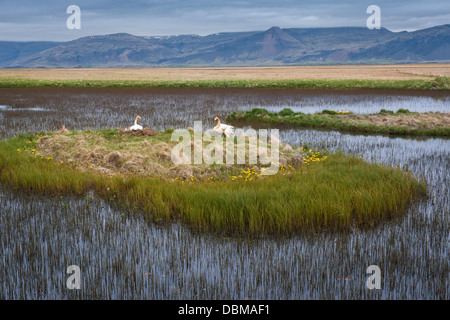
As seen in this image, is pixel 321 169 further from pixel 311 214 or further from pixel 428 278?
pixel 428 278

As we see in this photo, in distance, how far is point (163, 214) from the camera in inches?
365

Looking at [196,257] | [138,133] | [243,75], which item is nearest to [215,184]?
[196,257]

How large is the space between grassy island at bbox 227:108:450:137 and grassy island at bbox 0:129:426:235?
8.23 metres

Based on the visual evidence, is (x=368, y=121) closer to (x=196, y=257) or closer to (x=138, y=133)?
(x=138, y=133)

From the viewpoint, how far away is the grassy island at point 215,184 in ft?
29.0

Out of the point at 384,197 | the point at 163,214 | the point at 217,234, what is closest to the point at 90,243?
the point at 163,214

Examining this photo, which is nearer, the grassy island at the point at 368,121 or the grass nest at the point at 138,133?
the grass nest at the point at 138,133

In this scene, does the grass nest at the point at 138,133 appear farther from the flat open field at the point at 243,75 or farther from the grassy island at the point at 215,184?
the flat open field at the point at 243,75

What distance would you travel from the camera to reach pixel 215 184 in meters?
10.9

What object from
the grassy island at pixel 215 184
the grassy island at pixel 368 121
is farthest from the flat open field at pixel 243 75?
the grassy island at pixel 215 184

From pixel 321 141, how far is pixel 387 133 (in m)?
4.66

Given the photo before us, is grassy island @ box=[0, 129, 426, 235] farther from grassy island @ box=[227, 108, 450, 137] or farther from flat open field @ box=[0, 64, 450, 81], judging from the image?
flat open field @ box=[0, 64, 450, 81]

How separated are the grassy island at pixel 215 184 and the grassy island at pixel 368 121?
823 cm

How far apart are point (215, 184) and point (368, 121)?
15.2 meters
